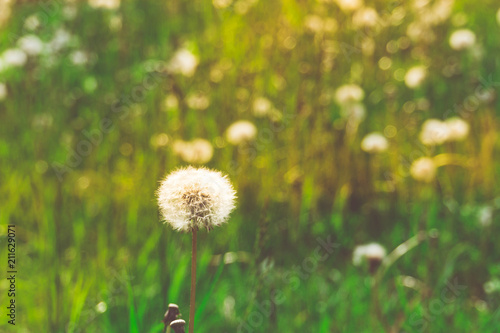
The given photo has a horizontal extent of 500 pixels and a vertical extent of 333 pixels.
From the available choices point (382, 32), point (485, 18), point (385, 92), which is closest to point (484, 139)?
point (385, 92)

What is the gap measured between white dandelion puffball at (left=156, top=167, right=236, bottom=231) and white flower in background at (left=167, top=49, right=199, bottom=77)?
5.21 ft

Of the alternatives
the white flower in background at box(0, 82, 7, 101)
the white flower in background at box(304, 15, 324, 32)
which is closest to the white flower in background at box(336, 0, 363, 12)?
the white flower in background at box(304, 15, 324, 32)

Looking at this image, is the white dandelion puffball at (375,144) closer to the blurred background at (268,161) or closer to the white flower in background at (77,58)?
the blurred background at (268,161)

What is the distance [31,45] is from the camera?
274cm

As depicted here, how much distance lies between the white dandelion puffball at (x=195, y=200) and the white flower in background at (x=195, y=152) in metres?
1.17

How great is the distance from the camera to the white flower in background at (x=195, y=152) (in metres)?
2.11

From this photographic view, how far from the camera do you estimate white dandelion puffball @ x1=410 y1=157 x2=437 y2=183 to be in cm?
206

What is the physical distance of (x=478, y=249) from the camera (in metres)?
1.96

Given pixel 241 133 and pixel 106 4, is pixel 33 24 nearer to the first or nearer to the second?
pixel 106 4

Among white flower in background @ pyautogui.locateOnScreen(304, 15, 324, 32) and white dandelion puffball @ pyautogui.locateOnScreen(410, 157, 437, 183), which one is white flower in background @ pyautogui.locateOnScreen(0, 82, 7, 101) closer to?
white flower in background @ pyautogui.locateOnScreen(304, 15, 324, 32)

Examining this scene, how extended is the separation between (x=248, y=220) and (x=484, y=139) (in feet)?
3.30

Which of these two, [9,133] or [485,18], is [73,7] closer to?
[9,133]

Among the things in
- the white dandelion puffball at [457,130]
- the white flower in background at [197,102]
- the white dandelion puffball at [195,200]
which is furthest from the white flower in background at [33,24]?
the white dandelion puffball at [195,200]

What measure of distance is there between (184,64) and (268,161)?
59 centimetres
